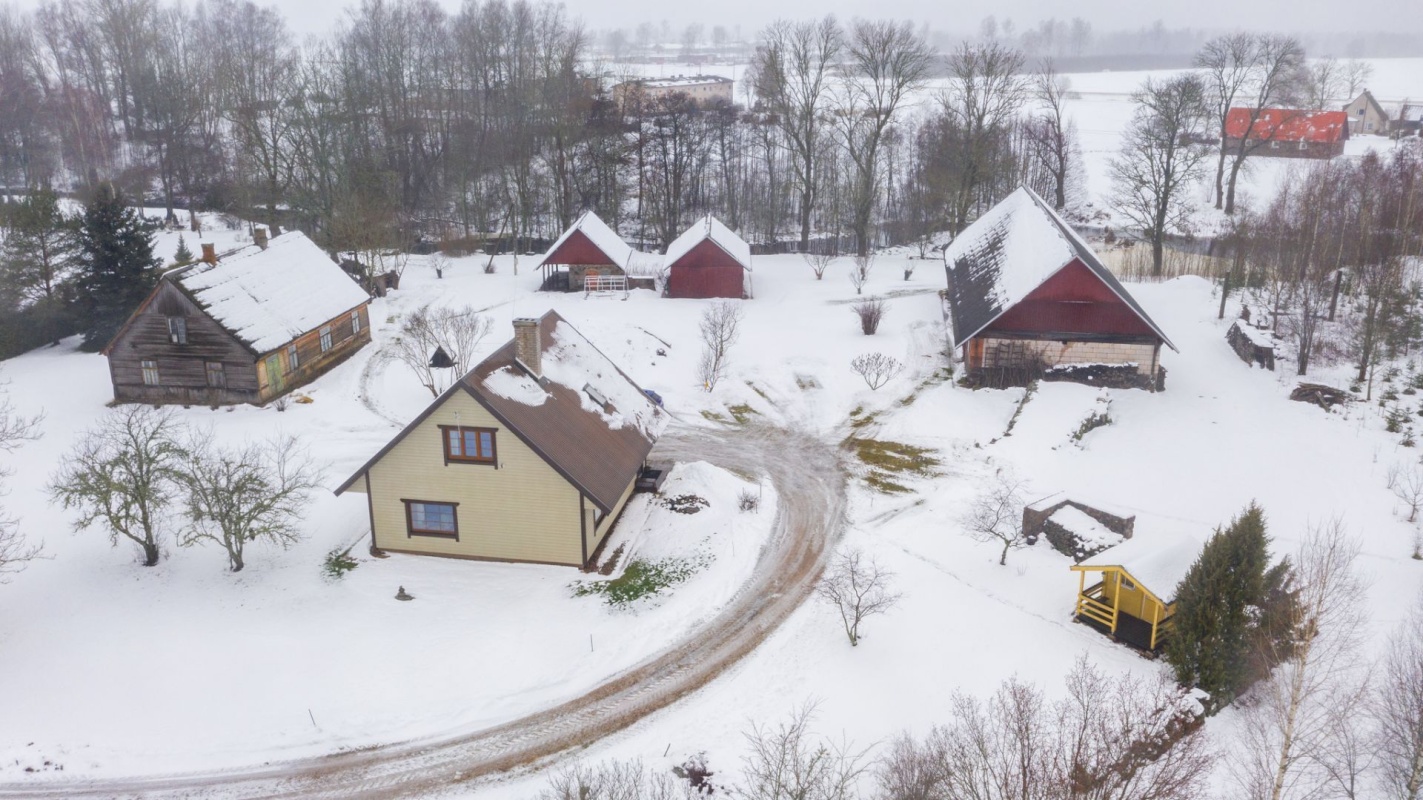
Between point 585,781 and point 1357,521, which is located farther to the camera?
point 1357,521

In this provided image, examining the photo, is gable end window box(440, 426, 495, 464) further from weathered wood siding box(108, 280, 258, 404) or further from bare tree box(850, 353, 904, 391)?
bare tree box(850, 353, 904, 391)

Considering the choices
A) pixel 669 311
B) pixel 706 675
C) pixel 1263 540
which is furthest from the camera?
pixel 669 311

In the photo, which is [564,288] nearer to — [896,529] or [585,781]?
[896,529]

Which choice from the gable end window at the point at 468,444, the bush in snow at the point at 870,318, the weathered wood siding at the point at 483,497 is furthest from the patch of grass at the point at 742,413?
the gable end window at the point at 468,444

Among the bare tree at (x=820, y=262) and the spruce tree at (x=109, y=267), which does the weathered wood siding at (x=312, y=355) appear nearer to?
the spruce tree at (x=109, y=267)

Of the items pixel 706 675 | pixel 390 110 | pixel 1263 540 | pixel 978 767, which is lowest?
pixel 706 675

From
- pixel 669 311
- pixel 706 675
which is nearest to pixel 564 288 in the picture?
pixel 669 311
